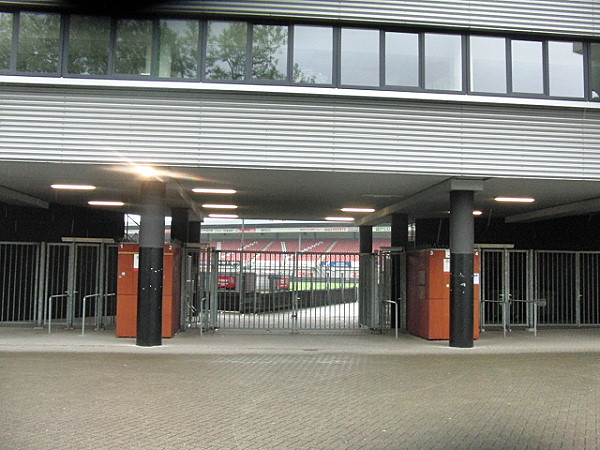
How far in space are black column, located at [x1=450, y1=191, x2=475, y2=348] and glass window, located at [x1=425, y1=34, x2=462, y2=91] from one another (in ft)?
8.24

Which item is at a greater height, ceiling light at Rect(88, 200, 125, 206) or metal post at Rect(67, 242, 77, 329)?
ceiling light at Rect(88, 200, 125, 206)

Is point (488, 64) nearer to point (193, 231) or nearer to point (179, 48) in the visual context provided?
point (179, 48)

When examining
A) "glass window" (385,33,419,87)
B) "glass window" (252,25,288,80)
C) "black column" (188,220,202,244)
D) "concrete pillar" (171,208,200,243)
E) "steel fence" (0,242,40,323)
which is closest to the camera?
"glass window" (252,25,288,80)

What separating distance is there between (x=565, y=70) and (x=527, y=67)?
890mm

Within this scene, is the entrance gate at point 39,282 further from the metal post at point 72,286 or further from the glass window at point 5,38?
the glass window at point 5,38

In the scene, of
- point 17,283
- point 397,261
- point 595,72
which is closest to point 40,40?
point 17,283

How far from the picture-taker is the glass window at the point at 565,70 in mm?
14297

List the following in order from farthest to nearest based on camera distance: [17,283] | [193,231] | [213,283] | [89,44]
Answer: [193,231]
[17,283]
[213,283]
[89,44]

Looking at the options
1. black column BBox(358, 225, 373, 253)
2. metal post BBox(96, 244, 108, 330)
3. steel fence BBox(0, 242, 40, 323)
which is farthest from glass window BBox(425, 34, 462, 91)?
steel fence BBox(0, 242, 40, 323)

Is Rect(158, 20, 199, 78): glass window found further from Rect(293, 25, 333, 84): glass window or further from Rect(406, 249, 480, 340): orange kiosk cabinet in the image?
Rect(406, 249, 480, 340): orange kiosk cabinet

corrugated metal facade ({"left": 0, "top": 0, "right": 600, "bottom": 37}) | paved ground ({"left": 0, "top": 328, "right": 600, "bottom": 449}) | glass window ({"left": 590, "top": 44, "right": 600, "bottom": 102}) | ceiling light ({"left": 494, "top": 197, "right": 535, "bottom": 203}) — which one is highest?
corrugated metal facade ({"left": 0, "top": 0, "right": 600, "bottom": 37})

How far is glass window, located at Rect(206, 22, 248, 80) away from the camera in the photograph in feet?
44.5

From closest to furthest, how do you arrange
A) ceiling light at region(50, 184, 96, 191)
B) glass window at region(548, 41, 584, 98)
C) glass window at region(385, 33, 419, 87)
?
glass window at region(385, 33, 419, 87) → glass window at region(548, 41, 584, 98) → ceiling light at region(50, 184, 96, 191)

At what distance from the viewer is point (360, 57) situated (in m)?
13.9
